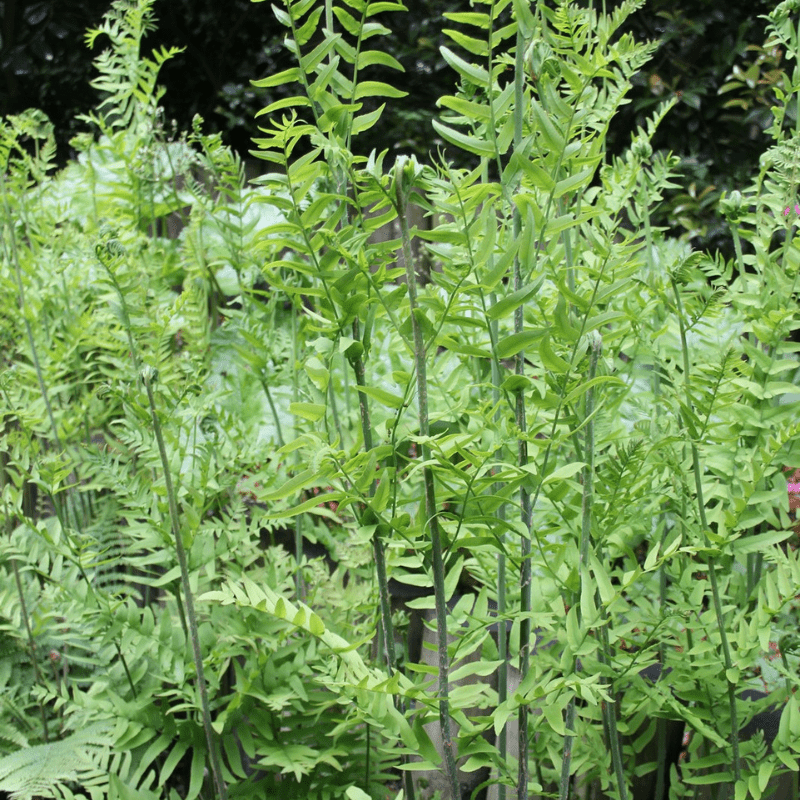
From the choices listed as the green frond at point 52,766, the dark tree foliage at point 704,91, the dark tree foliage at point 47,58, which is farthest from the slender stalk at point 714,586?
the dark tree foliage at point 47,58

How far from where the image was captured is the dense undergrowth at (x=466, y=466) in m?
0.67

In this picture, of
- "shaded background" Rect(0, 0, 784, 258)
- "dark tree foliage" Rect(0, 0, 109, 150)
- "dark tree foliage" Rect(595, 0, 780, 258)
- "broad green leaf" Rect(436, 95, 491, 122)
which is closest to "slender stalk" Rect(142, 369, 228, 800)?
"broad green leaf" Rect(436, 95, 491, 122)

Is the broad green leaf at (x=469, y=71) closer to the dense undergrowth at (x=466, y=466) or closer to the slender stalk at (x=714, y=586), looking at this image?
the dense undergrowth at (x=466, y=466)

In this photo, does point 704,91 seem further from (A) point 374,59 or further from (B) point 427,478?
(B) point 427,478

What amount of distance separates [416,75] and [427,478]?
331cm

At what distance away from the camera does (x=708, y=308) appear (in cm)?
81

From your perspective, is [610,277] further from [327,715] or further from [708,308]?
[327,715]

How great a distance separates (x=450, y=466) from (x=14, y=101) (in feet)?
14.1

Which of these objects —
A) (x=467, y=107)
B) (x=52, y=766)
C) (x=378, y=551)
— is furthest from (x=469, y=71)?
(x=52, y=766)

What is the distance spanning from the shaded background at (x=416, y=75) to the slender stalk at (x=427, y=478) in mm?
1592

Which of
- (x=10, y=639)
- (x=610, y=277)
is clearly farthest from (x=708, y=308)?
(x=10, y=639)

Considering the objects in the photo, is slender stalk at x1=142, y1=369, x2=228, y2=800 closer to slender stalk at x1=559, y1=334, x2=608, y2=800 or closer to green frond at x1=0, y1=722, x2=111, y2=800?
green frond at x1=0, y1=722, x2=111, y2=800

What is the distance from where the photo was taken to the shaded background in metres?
2.87

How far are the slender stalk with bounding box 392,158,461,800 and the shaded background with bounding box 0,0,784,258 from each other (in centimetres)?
159
